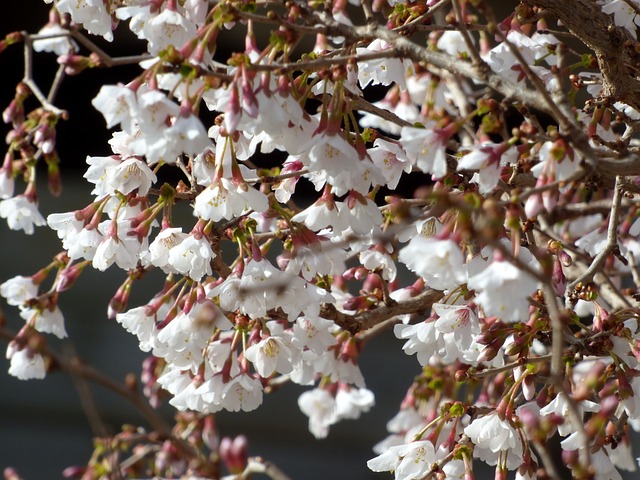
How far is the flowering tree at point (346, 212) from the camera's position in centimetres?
94

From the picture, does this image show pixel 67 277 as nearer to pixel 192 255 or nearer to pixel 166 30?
pixel 192 255

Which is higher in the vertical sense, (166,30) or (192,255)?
(166,30)

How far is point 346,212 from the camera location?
3.77 feet

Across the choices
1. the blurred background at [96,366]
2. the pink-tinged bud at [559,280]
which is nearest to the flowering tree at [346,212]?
the pink-tinged bud at [559,280]

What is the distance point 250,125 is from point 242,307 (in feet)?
1.01

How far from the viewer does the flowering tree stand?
3.09ft

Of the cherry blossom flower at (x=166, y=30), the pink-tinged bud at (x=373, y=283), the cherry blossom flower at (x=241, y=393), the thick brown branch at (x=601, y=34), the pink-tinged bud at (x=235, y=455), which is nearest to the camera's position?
the pink-tinged bud at (x=235, y=455)

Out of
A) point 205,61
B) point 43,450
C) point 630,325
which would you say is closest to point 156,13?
point 205,61

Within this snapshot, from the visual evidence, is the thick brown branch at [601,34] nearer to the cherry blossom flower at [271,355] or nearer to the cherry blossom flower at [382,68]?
the cherry blossom flower at [382,68]

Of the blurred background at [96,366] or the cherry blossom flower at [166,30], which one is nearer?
the cherry blossom flower at [166,30]

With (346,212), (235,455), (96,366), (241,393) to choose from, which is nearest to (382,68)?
(346,212)

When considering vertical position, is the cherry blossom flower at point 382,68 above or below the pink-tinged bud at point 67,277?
above

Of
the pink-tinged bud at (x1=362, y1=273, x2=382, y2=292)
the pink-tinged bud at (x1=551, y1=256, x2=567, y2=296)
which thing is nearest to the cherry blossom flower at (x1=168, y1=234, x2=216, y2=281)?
the pink-tinged bud at (x1=362, y1=273, x2=382, y2=292)

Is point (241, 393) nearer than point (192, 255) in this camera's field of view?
No
